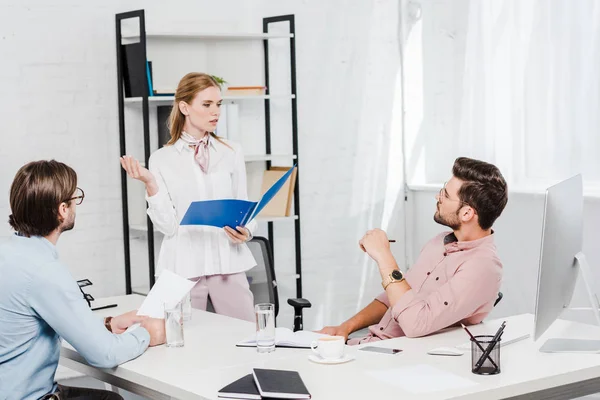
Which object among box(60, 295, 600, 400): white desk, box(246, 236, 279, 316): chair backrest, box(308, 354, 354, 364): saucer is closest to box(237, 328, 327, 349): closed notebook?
box(60, 295, 600, 400): white desk

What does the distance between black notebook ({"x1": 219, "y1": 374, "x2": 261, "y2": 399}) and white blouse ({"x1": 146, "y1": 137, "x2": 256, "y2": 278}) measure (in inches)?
57.8

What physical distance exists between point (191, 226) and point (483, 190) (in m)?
1.42

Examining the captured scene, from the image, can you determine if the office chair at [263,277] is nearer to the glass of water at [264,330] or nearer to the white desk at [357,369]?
the white desk at [357,369]

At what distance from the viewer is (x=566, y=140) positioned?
4.37 meters

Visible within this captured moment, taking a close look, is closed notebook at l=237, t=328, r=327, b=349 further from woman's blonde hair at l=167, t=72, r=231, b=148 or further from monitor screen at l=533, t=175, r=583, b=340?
woman's blonde hair at l=167, t=72, r=231, b=148

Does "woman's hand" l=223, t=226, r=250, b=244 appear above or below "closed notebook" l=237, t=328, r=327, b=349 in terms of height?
above

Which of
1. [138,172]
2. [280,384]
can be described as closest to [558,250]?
[280,384]

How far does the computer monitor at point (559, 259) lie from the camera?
2.18 meters

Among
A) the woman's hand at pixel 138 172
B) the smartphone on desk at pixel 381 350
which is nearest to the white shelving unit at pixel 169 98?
the woman's hand at pixel 138 172

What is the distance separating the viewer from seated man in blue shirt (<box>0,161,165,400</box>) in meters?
2.31

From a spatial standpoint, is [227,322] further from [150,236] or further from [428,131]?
[428,131]

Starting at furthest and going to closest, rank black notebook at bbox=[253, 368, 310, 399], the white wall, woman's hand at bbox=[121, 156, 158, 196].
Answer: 1. the white wall
2. woman's hand at bbox=[121, 156, 158, 196]
3. black notebook at bbox=[253, 368, 310, 399]

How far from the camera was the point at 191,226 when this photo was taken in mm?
3666

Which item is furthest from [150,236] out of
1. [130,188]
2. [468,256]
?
[468,256]
